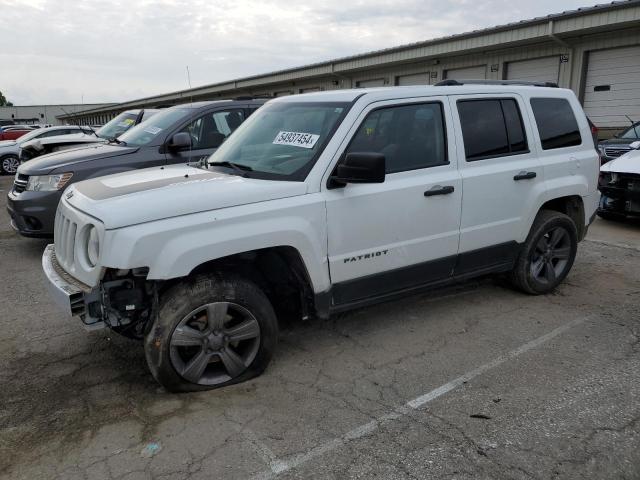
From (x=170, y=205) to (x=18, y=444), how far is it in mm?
1527

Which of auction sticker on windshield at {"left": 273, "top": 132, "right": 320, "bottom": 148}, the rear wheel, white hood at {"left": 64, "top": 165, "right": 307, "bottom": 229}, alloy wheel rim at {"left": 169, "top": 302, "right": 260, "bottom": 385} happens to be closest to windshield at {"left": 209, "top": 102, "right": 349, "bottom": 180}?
auction sticker on windshield at {"left": 273, "top": 132, "right": 320, "bottom": 148}

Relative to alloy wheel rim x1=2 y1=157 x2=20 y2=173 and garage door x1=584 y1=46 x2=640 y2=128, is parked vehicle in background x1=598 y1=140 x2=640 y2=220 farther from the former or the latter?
alloy wheel rim x1=2 y1=157 x2=20 y2=173

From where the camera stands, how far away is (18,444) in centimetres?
288

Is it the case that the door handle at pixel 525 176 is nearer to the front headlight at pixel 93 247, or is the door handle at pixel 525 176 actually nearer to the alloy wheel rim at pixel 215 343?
the alloy wheel rim at pixel 215 343

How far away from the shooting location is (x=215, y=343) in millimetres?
3361

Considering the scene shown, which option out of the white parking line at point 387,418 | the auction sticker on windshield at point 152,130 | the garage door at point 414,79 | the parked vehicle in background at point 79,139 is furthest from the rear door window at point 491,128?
the garage door at point 414,79

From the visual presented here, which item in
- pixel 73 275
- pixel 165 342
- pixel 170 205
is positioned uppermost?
pixel 170 205

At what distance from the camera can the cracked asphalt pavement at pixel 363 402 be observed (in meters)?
2.71

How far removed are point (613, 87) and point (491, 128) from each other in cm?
1178

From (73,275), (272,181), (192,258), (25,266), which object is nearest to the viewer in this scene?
(192,258)

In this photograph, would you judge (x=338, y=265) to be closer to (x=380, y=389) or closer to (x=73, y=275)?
(x=380, y=389)

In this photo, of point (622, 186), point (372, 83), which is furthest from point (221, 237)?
point (372, 83)

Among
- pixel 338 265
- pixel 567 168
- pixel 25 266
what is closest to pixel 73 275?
pixel 338 265

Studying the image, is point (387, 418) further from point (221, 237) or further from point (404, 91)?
point (404, 91)
